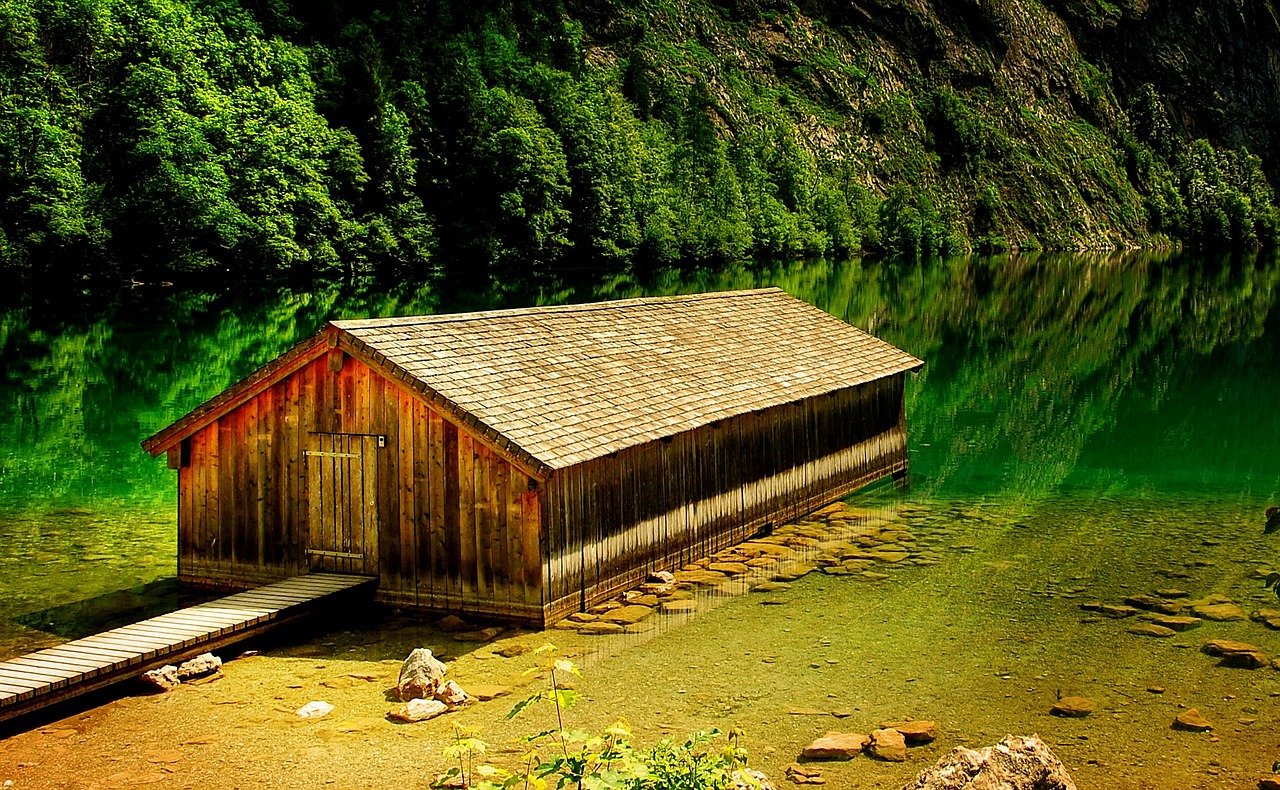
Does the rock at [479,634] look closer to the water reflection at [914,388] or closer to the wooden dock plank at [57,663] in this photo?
the wooden dock plank at [57,663]

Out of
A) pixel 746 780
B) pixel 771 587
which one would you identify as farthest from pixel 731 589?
pixel 746 780

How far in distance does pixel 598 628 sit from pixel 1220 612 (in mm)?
7357

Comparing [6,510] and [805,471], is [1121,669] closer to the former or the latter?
[805,471]

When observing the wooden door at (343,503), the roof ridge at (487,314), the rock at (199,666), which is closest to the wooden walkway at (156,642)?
the rock at (199,666)

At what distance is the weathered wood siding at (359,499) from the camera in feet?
50.8

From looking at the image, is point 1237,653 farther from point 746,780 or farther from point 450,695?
point 746,780

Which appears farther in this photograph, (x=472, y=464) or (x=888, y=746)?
(x=472, y=464)

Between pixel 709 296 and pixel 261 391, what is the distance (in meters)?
9.91

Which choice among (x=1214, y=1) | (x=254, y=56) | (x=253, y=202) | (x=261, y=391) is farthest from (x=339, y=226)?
(x=1214, y=1)

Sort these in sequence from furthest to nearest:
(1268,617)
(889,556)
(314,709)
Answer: (889,556) < (1268,617) < (314,709)

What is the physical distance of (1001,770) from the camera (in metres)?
9.52

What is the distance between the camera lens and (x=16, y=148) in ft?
213

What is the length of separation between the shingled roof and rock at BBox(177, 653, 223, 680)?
367cm

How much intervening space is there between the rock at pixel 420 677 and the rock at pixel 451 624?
2134mm
